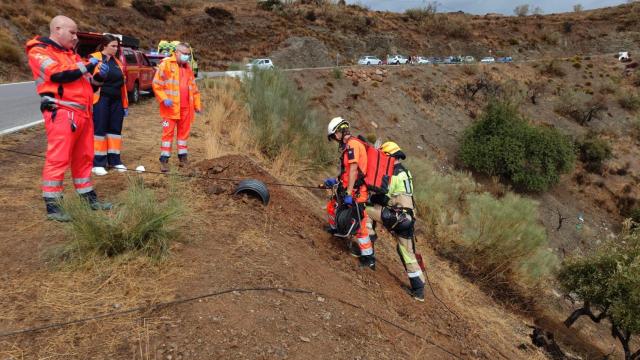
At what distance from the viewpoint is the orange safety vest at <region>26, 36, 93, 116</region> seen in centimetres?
356

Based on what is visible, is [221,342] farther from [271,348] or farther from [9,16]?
[9,16]

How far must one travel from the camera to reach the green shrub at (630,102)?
34625mm

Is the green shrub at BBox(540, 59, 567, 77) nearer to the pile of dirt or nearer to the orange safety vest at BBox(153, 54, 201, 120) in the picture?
the pile of dirt

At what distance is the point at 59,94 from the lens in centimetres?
368

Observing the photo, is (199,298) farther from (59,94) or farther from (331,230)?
(331,230)

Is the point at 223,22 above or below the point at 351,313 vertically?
above

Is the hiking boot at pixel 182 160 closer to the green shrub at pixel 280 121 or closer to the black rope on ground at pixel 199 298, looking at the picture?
the green shrub at pixel 280 121

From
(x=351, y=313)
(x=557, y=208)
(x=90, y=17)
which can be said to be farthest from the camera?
(x=90, y=17)

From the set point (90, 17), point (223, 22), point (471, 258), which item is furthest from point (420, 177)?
point (223, 22)

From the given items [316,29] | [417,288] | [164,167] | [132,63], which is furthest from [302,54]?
[417,288]

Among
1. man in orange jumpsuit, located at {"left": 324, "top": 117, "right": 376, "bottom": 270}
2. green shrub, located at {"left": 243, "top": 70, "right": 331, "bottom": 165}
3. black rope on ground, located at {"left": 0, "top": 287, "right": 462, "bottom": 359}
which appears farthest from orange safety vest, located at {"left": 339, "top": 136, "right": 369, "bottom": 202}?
green shrub, located at {"left": 243, "top": 70, "right": 331, "bottom": 165}

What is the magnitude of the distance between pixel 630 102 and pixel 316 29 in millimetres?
29508

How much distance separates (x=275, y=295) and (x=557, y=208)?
78.2 ft

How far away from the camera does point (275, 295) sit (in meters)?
3.33
